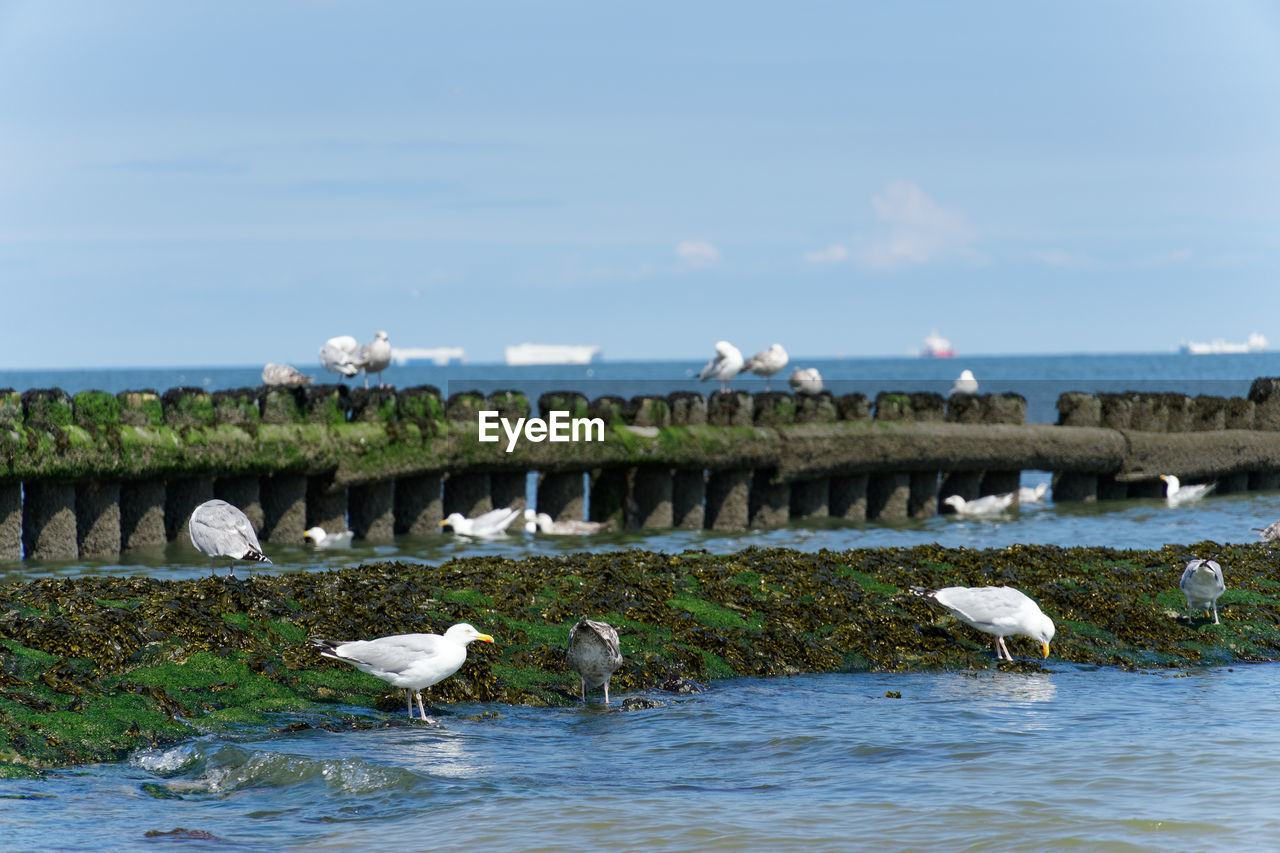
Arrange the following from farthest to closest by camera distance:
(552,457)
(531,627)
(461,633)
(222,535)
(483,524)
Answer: (552,457) < (483,524) < (222,535) < (531,627) < (461,633)

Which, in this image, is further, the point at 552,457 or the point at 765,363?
the point at 765,363

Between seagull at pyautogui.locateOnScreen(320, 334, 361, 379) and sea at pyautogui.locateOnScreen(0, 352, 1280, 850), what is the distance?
11.3 m

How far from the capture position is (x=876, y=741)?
781 centimetres

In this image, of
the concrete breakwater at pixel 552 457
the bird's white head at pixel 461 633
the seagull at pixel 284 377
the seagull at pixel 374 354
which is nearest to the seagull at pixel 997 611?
the bird's white head at pixel 461 633

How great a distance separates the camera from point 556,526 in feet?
61.4

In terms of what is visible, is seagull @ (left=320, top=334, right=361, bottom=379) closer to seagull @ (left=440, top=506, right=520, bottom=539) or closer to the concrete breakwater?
the concrete breakwater

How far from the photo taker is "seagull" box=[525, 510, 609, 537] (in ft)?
61.0

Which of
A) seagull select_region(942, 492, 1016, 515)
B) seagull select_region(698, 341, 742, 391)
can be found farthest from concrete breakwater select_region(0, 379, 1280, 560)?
seagull select_region(698, 341, 742, 391)

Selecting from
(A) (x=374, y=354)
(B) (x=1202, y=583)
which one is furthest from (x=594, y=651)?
(A) (x=374, y=354)

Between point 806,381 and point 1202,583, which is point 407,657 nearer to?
point 1202,583

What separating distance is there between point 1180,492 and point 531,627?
1746cm

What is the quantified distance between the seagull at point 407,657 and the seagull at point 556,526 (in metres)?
10.6

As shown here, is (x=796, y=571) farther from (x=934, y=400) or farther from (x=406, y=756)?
(x=934, y=400)

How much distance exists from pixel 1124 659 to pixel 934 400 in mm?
12526
